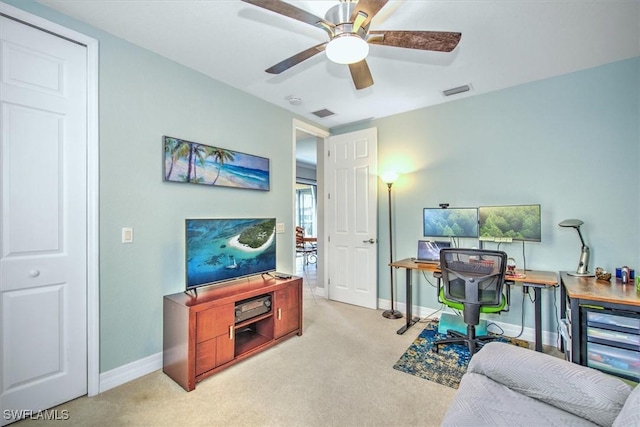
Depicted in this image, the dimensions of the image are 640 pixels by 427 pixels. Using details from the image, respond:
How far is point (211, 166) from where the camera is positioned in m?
2.75

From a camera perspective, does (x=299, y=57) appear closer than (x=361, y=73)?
Yes

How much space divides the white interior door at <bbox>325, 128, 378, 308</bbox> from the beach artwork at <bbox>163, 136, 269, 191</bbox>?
1.29 m

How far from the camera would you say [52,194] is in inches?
75.4

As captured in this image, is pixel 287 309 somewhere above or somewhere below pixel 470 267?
below

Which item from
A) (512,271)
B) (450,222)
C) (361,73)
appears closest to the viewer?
(361,73)

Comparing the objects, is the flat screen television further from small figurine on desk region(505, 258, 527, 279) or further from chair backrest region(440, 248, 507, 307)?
small figurine on desk region(505, 258, 527, 279)

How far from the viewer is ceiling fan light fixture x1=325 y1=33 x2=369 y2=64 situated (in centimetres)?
156

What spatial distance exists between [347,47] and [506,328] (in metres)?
3.17

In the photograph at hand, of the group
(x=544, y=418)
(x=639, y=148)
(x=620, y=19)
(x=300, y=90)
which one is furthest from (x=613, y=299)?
(x=300, y=90)

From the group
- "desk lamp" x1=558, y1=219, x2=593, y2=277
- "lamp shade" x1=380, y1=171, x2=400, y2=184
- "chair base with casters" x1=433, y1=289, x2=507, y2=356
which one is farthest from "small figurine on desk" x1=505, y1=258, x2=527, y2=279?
"lamp shade" x1=380, y1=171, x2=400, y2=184

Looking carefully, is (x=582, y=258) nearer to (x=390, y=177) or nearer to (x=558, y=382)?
(x=558, y=382)

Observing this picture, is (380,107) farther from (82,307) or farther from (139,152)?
(82,307)

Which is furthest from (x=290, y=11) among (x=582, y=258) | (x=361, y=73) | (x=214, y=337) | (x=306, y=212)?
(x=306, y=212)

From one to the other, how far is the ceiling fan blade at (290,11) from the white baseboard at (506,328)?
320cm
